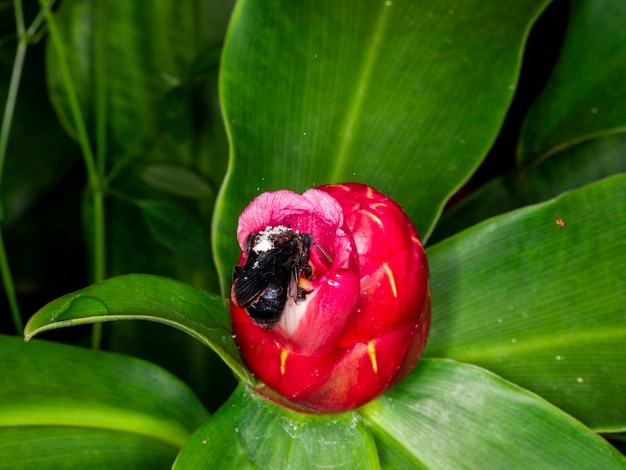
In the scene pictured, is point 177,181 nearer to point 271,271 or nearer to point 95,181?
point 95,181

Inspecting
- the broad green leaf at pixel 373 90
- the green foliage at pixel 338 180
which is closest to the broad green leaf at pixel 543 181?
the green foliage at pixel 338 180

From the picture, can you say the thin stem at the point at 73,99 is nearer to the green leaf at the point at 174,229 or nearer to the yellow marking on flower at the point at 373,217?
the green leaf at the point at 174,229

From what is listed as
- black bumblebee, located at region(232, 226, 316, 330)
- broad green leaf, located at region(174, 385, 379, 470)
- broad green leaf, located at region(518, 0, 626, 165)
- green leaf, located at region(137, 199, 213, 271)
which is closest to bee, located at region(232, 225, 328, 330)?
black bumblebee, located at region(232, 226, 316, 330)

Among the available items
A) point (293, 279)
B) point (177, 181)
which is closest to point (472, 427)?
point (293, 279)

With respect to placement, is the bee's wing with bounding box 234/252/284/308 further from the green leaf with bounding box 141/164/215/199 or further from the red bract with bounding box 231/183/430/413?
the green leaf with bounding box 141/164/215/199

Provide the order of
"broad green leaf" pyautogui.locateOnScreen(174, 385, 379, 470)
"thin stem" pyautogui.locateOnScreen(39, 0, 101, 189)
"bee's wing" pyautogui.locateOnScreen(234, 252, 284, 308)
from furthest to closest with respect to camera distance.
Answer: "thin stem" pyautogui.locateOnScreen(39, 0, 101, 189) → "broad green leaf" pyautogui.locateOnScreen(174, 385, 379, 470) → "bee's wing" pyautogui.locateOnScreen(234, 252, 284, 308)

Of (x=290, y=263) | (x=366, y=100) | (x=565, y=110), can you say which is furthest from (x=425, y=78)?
(x=290, y=263)

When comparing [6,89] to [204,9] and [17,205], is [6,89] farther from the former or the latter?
[204,9]
